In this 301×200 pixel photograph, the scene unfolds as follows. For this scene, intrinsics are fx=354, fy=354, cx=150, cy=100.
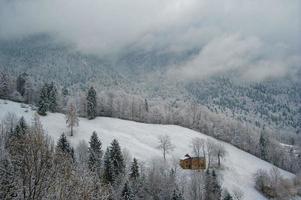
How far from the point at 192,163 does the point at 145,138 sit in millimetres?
20095

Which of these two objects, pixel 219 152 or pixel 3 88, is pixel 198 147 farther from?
pixel 3 88

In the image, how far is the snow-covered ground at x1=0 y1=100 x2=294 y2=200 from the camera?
342 ft

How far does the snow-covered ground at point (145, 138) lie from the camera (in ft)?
342

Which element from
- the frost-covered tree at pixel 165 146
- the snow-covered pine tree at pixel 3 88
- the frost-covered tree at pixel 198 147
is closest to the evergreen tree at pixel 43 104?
the snow-covered pine tree at pixel 3 88

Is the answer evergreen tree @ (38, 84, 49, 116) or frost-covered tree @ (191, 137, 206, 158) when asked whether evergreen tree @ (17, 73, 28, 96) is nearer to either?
evergreen tree @ (38, 84, 49, 116)

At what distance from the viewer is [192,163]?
108 metres

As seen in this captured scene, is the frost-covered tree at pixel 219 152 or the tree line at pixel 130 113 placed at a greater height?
the tree line at pixel 130 113

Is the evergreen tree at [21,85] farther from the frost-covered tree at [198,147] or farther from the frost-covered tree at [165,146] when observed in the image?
the frost-covered tree at [198,147]

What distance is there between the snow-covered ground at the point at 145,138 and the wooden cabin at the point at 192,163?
420cm

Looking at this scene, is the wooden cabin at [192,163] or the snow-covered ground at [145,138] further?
the wooden cabin at [192,163]

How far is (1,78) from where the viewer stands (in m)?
137

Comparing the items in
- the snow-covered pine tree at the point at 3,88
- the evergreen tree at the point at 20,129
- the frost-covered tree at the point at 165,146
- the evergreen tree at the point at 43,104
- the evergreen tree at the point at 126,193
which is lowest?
the evergreen tree at the point at 126,193

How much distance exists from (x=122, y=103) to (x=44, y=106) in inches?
1695

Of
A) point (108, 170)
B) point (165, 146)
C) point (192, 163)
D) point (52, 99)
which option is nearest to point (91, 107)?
point (52, 99)
